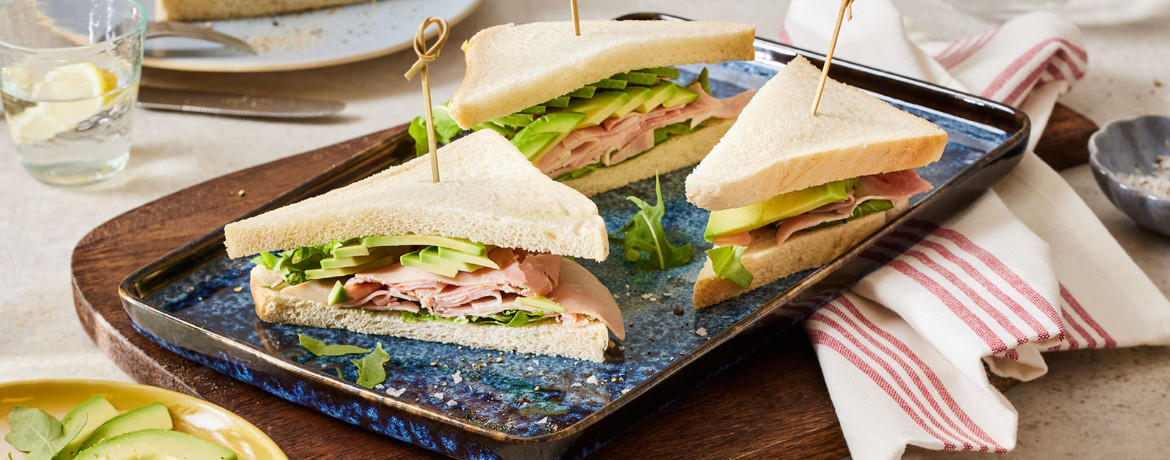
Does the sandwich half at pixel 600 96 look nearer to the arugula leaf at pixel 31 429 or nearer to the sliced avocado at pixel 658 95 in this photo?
the sliced avocado at pixel 658 95

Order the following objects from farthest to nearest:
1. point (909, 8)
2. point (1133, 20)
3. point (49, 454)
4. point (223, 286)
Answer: point (909, 8), point (1133, 20), point (223, 286), point (49, 454)

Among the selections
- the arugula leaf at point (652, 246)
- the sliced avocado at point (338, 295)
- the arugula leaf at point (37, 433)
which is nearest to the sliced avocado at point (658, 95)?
the arugula leaf at point (652, 246)

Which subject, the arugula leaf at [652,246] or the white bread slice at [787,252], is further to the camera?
the arugula leaf at [652,246]

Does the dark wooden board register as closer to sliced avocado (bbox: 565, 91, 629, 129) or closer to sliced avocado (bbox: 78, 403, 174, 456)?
sliced avocado (bbox: 78, 403, 174, 456)

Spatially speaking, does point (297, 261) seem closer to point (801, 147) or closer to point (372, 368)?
point (372, 368)

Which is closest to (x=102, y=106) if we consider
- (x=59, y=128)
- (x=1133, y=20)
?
(x=59, y=128)

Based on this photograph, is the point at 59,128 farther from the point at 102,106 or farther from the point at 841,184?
the point at 841,184
